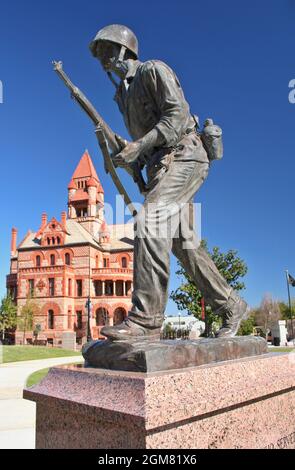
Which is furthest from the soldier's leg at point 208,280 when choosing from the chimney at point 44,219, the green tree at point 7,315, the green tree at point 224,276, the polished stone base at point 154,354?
the chimney at point 44,219

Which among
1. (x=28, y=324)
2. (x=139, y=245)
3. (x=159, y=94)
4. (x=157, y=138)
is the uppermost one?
(x=159, y=94)

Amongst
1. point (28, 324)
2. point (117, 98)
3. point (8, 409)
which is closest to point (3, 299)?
point (28, 324)

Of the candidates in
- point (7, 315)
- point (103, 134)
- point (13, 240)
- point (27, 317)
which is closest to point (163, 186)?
point (103, 134)

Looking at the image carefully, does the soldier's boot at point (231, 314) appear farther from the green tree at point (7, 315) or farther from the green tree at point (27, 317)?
the green tree at point (7, 315)

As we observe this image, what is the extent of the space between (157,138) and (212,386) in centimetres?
179

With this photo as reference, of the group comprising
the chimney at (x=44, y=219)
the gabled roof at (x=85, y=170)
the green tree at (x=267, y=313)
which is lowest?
the green tree at (x=267, y=313)

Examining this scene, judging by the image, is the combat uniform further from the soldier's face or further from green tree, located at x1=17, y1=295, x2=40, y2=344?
green tree, located at x1=17, y1=295, x2=40, y2=344

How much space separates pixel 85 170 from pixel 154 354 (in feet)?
206

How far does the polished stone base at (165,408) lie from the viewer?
6.84 feet

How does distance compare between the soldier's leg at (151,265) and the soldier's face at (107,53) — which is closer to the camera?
the soldier's leg at (151,265)

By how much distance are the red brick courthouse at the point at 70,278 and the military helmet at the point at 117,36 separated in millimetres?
42453

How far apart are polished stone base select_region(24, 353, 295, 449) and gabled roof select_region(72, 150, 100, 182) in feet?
199
